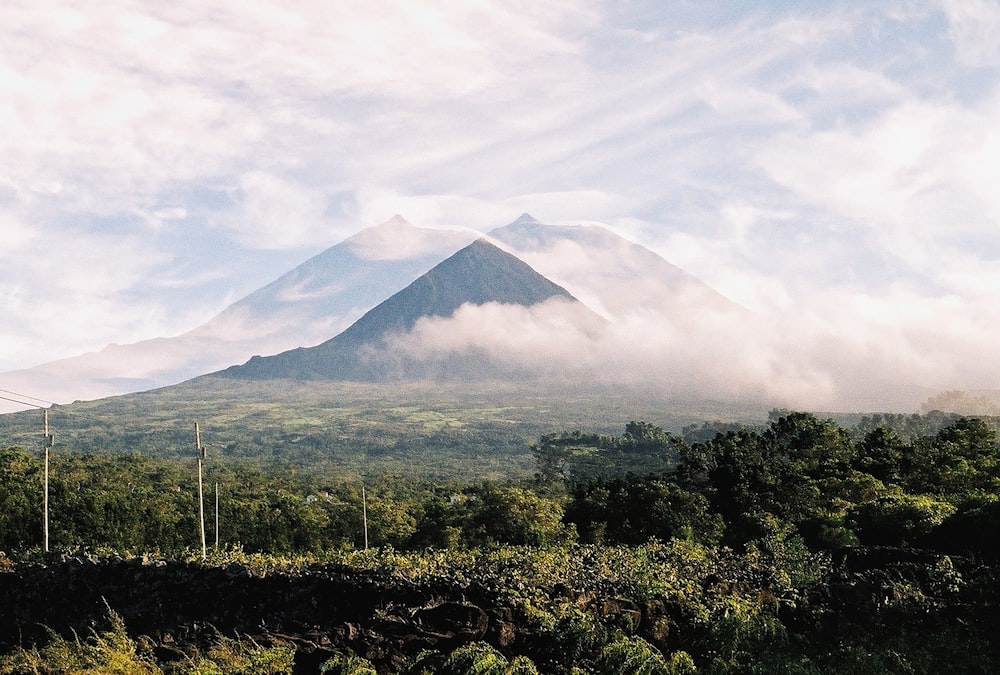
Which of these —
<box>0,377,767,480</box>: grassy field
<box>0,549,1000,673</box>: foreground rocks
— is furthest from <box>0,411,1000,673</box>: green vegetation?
<box>0,377,767,480</box>: grassy field

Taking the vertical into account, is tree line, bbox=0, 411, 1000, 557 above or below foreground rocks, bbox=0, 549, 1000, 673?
below

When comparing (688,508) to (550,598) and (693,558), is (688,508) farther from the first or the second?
(550,598)

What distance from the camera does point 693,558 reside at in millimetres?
18062

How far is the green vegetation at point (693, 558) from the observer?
42.0ft

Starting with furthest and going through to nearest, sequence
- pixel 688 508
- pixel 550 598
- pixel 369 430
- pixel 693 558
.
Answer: pixel 369 430 → pixel 688 508 → pixel 693 558 → pixel 550 598

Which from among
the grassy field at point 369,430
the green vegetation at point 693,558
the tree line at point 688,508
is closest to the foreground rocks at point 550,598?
the green vegetation at point 693,558

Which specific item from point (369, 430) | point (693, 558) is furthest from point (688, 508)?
point (369, 430)

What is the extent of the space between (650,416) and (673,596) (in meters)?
166

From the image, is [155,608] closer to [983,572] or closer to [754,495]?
[983,572]

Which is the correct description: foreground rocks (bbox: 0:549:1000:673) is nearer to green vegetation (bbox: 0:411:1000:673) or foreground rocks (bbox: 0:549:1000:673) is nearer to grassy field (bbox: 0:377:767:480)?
green vegetation (bbox: 0:411:1000:673)

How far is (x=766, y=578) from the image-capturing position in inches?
611

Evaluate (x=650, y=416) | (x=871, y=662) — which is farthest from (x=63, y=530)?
(x=650, y=416)

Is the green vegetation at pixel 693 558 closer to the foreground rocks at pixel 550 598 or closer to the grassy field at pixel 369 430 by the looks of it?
the foreground rocks at pixel 550 598

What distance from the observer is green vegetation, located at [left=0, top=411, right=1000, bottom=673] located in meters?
12.8
